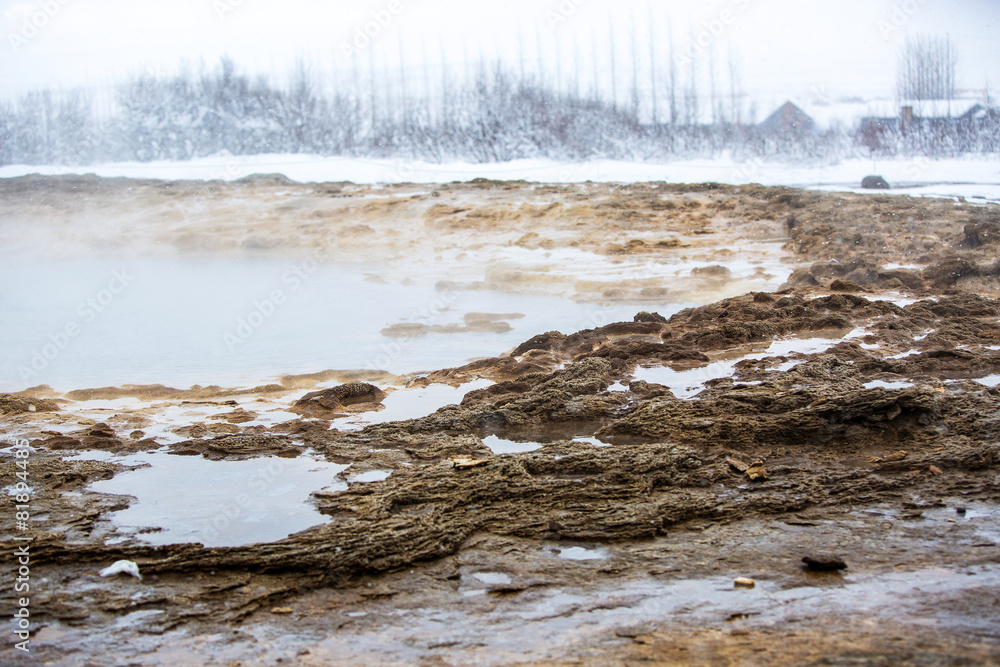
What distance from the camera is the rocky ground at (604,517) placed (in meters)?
2.64

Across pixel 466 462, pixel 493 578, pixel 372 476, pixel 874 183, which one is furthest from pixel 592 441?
pixel 874 183

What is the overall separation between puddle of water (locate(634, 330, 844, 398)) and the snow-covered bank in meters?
11.1

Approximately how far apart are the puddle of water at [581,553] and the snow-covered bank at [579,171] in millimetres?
14629

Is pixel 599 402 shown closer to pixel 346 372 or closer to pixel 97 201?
pixel 346 372

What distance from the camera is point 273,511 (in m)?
3.89

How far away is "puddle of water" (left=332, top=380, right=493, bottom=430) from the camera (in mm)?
5570

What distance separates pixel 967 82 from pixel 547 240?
605 inches

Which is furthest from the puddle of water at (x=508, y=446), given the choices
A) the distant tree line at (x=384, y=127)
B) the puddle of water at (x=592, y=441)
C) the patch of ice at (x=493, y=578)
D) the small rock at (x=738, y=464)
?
the distant tree line at (x=384, y=127)

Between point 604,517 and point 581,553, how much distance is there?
1.08ft

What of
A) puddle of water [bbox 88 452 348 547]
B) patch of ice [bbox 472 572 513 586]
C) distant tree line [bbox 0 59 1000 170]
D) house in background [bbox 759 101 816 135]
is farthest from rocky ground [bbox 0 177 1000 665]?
house in background [bbox 759 101 816 135]

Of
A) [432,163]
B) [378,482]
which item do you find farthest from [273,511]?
[432,163]

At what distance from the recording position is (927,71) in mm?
21438

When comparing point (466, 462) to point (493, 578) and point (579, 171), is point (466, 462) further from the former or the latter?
point (579, 171)

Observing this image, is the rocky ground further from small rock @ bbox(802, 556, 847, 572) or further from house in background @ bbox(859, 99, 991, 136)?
house in background @ bbox(859, 99, 991, 136)
